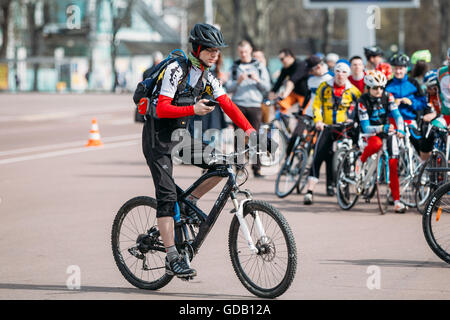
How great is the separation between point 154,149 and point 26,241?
2854 millimetres

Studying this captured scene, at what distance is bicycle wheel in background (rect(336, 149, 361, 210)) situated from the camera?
11.1 m

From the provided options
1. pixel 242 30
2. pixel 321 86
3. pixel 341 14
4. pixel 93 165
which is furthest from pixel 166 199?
pixel 341 14

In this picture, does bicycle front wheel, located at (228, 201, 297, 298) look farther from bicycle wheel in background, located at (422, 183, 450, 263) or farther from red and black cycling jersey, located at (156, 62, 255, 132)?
bicycle wheel in background, located at (422, 183, 450, 263)

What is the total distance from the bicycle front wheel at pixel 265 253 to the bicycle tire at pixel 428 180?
426 cm

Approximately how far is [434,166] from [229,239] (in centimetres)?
450

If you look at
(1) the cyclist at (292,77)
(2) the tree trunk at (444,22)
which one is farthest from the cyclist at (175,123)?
(2) the tree trunk at (444,22)

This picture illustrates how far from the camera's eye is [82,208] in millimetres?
11258

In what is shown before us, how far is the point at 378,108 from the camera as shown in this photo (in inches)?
421

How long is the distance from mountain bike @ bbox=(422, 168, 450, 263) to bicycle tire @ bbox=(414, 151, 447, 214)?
273 cm

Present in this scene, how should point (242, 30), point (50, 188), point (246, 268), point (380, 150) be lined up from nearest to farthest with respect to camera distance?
point (246, 268) → point (380, 150) → point (50, 188) → point (242, 30)

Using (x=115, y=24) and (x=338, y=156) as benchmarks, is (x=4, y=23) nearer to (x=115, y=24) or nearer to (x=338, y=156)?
(x=115, y=24)

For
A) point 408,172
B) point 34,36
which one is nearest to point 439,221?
point 408,172

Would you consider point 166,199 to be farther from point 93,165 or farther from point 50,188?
point 93,165

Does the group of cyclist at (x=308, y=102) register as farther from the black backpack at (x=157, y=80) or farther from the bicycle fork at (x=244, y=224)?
the bicycle fork at (x=244, y=224)
